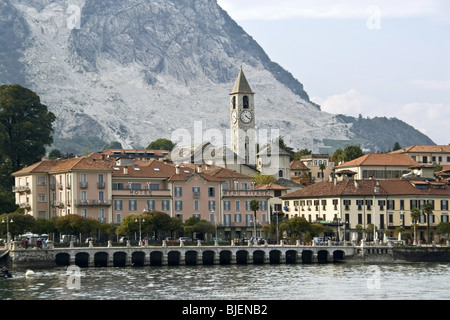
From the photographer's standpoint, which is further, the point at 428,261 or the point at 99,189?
the point at 99,189

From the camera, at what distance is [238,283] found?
91875mm

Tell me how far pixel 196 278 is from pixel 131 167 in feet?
151

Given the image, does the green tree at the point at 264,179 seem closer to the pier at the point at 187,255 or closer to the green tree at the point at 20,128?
the green tree at the point at 20,128

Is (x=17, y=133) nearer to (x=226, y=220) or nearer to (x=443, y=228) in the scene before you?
(x=226, y=220)

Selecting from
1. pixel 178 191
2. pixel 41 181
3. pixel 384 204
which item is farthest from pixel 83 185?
pixel 384 204

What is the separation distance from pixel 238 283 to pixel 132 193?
4414cm

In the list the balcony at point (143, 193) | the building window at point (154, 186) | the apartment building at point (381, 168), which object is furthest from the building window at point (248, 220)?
the apartment building at point (381, 168)

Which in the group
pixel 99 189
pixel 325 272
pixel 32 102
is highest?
pixel 32 102

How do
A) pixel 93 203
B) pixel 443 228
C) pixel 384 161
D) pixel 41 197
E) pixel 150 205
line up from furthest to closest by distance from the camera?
pixel 384 161 < pixel 443 228 < pixel 41 197 < pixel 150 205 < pixel 93 203

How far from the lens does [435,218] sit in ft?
465

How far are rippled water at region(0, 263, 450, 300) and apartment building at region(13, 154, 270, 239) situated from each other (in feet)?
73.3

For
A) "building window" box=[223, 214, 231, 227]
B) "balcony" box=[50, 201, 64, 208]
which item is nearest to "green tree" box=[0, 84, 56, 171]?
"balcony" box=[50, 201, 64, 208]
